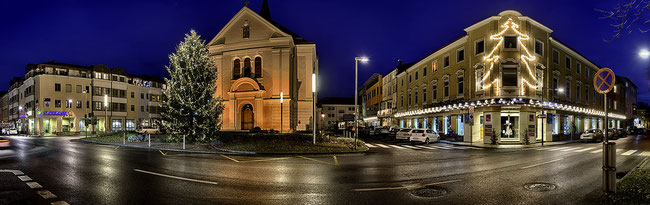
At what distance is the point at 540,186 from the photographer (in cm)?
830

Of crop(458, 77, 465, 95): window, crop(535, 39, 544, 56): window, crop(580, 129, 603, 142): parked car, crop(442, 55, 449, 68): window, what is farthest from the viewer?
crop(442, 55, 449, 68): window

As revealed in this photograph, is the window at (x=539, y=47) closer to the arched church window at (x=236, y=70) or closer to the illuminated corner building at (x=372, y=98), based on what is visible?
the arched church window at (x=236, y=70)

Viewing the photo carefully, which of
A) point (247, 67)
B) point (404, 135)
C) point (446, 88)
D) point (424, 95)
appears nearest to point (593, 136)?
point (446, 88)

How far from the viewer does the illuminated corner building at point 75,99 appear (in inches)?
2029

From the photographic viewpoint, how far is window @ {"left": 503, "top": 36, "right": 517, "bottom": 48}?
84.0 feet

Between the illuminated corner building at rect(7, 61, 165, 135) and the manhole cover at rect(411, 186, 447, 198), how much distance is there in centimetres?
5103

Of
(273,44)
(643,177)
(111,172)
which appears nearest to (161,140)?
(111,172)

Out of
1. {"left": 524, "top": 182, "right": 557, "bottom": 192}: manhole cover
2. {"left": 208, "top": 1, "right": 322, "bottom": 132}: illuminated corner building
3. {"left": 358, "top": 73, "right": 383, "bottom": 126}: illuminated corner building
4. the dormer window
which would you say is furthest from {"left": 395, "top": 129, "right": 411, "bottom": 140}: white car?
{"left": 358, "top": 73, "right": 383, "bottom": 126}: illuminated corner building

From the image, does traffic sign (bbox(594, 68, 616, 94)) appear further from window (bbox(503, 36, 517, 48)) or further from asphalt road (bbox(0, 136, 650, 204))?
window (bbox(503, 36, 517, 48))

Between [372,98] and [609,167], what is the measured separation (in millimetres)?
64523

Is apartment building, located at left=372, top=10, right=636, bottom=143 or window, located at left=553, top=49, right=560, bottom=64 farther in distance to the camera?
window, located at left=553, top=49, right=560, bottom=64

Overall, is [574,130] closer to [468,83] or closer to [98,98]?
[468,83]

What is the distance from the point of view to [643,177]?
26.2 feet

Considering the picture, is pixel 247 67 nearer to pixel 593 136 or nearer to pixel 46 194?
pixel 46 194
